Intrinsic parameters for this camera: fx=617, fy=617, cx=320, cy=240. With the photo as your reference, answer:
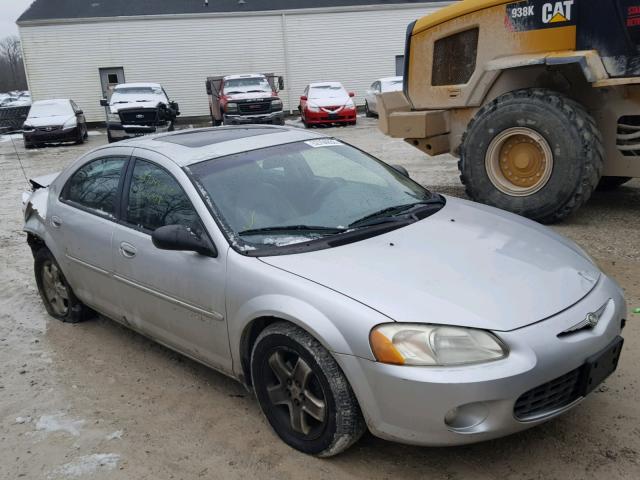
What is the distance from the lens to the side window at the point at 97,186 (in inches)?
163

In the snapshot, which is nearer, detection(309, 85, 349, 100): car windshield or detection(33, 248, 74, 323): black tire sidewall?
detection(33, 248, 74, 323): black tire sidewall

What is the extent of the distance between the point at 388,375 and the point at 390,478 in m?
0.57

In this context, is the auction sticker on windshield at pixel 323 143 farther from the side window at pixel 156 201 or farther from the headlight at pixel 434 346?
the headlight at pixel 434 346

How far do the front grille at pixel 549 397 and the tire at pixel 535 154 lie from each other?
3928 millimetres

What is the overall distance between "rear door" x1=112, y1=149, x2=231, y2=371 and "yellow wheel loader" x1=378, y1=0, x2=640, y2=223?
4.12 metres

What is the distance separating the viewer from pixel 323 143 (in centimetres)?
425

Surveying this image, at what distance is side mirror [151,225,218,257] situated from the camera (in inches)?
128

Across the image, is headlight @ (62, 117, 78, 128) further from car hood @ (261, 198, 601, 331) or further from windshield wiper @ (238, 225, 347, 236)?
car hood @ (261, 198, 601, 331)

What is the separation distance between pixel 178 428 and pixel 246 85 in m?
19.5

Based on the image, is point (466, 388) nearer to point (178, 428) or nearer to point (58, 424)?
point (178, 428)

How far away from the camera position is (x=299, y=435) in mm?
2979

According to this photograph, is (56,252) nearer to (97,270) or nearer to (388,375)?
(97,270)

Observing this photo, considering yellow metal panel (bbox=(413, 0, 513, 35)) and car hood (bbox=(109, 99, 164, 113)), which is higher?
yellow metal panel (bbox=(413, 0, 513, 35))

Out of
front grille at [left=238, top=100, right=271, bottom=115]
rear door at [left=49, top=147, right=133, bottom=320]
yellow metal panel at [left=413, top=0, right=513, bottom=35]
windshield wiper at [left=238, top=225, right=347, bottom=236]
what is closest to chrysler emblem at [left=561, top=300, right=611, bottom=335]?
windshield wiper at [left=238, top=225, right=347, bottom=236]
